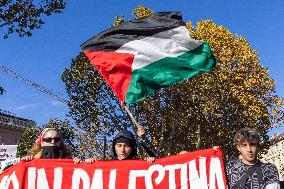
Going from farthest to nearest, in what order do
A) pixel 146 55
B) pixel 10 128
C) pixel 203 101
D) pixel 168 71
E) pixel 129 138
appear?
pixel 10 128 → pixel 203 101 → pixel 146 55 → pixel 168 71 → pixel 129 138

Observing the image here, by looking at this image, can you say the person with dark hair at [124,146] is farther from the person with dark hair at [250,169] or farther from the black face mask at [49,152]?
the person with dark hair at [250,169]

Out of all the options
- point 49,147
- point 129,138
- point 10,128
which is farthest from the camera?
point 10,128

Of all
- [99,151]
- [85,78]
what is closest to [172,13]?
[85,78]

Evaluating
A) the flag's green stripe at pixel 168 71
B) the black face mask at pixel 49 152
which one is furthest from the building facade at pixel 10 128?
the black face mask at pixel 49 152

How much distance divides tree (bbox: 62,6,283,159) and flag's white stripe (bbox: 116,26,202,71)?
64.6 feet

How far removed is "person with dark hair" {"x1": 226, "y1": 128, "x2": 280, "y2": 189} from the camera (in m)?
4.89

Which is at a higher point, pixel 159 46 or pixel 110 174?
pixel 159 46

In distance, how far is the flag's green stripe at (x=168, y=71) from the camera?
260 inches

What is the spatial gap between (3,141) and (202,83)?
3597 centimetres

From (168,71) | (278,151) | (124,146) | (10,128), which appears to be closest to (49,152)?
(124,146)

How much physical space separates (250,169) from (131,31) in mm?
2967

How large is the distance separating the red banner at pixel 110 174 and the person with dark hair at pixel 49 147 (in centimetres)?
8

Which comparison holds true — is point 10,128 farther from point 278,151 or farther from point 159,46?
point 159,46

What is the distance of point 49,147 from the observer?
579 centimetres
